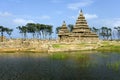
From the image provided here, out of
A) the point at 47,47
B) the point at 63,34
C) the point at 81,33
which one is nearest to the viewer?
the point at 47,47

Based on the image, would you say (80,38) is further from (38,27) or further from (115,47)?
(38,27)

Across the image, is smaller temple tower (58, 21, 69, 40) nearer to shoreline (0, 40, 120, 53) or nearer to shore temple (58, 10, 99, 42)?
shore temple (58, 10, 99, 42)

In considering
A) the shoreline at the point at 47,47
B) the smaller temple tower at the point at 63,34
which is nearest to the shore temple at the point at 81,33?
the smaller temple tower at the point at 63,34

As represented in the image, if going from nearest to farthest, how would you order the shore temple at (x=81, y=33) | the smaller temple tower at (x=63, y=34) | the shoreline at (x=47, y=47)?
the shoreline at (x=47, y=47), the shore temple at (x=81, y=33), the smaller temple tower at (x=63, y=34)

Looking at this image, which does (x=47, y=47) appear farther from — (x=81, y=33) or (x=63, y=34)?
(x=63, y=34)

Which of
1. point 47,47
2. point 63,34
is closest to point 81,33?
point 63,34

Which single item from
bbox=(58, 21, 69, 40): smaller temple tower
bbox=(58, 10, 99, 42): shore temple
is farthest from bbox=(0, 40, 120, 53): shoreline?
bbox=(58, 21, 69, 40): smaller temple tower

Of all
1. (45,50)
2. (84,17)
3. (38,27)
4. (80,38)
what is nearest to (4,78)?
(45,50)

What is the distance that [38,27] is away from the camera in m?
161

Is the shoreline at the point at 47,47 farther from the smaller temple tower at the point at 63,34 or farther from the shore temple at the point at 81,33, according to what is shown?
the smaller temple tower at the point at 63,34

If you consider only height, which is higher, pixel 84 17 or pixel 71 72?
pixel 84 17

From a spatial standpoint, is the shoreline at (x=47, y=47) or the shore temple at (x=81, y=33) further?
the shore temple at (x=81, y=33)

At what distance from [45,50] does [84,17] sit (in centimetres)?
3351

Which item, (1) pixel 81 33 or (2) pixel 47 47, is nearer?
(2) pixel 47 47
